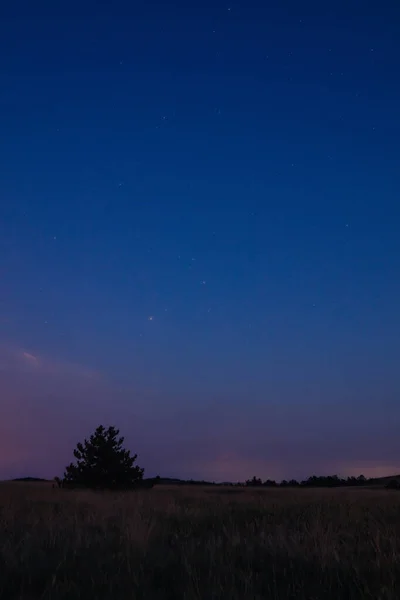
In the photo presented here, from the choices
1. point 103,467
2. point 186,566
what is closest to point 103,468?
point 103,467

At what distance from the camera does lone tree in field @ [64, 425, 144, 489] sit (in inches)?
961

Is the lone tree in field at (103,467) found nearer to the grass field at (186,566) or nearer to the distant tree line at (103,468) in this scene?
the distant tree line at (103,468)

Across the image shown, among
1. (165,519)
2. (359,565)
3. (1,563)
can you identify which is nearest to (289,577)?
(359,565)

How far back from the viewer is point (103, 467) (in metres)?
24.7

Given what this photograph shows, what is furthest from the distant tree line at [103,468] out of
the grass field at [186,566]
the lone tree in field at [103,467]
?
the grass field at [186,566]

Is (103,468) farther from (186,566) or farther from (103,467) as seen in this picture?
(186,566)

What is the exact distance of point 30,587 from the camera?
5031 millimetres

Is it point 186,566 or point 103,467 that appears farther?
point 103,467

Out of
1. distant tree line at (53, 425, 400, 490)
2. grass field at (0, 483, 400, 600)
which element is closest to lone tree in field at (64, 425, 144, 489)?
distant tree line at (53, 425, 400, 490)

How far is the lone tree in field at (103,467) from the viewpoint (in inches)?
961

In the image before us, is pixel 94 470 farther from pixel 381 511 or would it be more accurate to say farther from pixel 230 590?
pixel 230 590

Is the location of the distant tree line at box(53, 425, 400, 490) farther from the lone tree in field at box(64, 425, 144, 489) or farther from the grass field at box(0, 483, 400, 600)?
the grass field at box(0, 483, 400, 600)

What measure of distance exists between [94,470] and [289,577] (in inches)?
804

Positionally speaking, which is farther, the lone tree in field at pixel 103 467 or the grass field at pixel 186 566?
the lone tree in field at pixel 103 467
